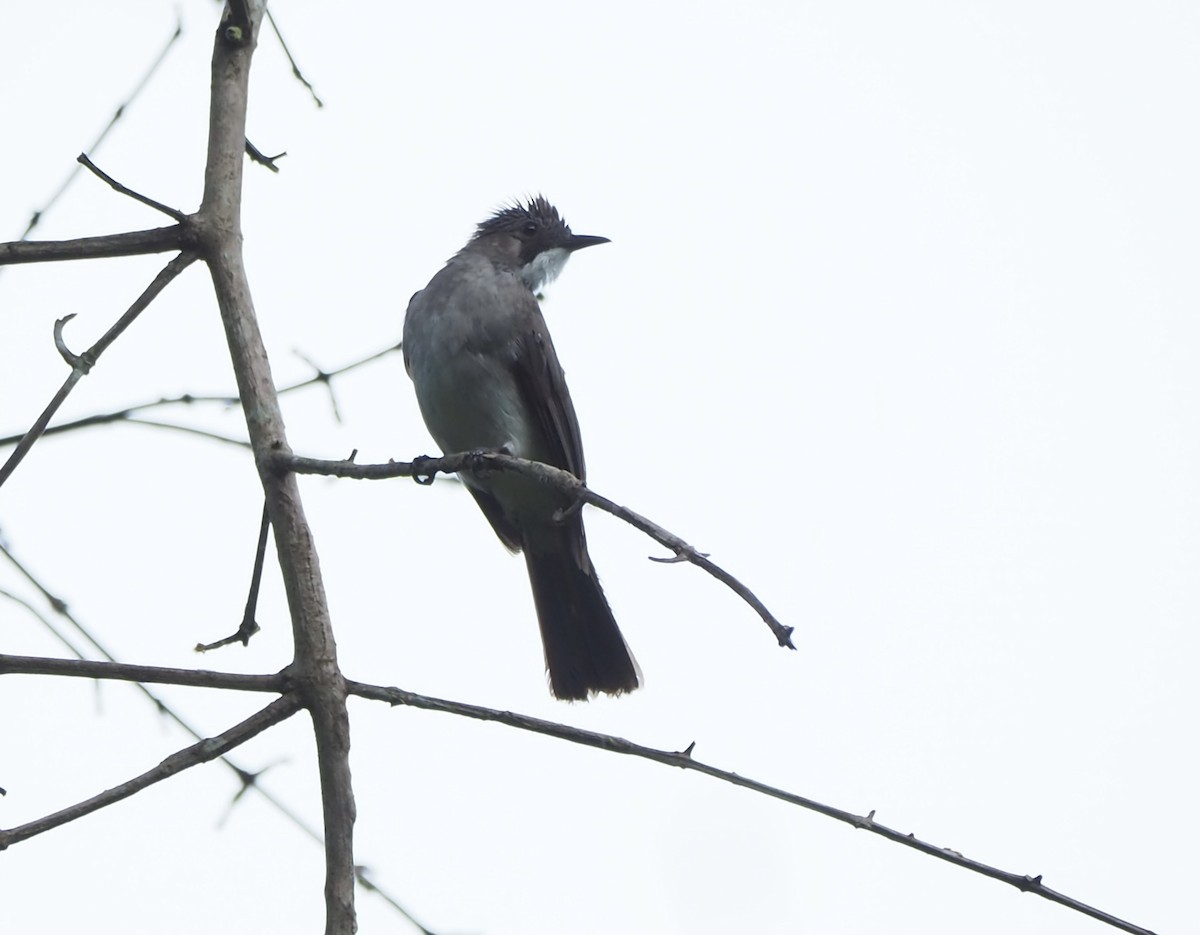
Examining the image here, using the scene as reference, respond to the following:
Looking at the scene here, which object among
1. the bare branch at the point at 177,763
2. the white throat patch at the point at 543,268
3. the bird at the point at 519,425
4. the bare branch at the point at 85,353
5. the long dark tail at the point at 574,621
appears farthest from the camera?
the white throat patch at the point at 543,268

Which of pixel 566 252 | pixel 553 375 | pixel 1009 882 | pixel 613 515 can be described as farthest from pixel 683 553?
pixel 566 252

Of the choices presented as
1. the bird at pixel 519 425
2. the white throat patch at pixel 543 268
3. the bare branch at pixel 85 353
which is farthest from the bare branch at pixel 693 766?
the white throat patch at pixel 543 268

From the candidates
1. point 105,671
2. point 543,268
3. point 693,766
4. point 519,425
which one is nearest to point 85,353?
point 105,671

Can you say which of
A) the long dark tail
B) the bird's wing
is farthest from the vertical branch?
the long dark tail

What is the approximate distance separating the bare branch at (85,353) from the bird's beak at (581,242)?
3.57m

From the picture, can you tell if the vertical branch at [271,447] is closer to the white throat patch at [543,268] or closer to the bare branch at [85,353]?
the bare branch at [85,353]

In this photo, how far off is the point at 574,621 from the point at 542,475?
2717 mm

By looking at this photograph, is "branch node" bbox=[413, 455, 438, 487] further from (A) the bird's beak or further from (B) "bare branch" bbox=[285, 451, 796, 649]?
(A) the bird's beak

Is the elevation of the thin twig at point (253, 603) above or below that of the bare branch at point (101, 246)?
below

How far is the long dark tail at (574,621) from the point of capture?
18.1ft

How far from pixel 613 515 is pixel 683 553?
0.21 m

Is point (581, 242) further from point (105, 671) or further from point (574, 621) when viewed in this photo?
point (105, 671)

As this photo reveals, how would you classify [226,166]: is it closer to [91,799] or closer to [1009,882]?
[91,799]

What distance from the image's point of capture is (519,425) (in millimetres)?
5305
